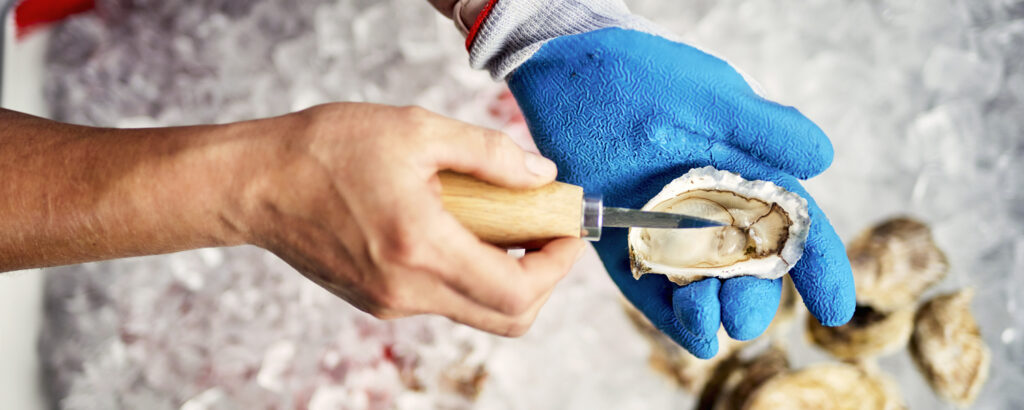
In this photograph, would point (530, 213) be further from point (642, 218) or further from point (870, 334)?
point (870, 334)

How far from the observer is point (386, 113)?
21.5 inches

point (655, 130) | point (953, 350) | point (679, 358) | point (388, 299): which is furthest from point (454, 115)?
point (953, 350)

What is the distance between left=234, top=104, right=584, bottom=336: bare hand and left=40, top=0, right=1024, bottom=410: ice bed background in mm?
738

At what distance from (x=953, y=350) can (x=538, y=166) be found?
115 centimetres

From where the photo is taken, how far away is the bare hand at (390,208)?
0.52m

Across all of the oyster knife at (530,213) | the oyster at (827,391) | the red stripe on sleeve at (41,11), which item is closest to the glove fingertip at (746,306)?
the oyster knife at (530,213)

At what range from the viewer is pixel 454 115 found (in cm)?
134

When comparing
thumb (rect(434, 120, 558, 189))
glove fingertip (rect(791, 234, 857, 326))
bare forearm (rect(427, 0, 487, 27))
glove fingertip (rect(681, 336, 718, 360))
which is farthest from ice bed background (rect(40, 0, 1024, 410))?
thumb (rect(434, 120, 558, 189))

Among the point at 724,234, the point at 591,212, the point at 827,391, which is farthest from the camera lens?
the point at 827,391

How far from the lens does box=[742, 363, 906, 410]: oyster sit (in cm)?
114

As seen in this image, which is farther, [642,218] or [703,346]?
[703,346]

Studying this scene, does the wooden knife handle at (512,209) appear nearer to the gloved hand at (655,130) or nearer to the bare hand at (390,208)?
the bare hand at (390,208)

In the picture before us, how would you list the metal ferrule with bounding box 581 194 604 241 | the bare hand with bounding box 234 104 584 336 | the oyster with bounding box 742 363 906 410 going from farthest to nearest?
the oyster with bounding box 742 363 906 410
the metal ferrule with bounding box 581 194 604 241
the bare hand with bounding box 234 104 584 336

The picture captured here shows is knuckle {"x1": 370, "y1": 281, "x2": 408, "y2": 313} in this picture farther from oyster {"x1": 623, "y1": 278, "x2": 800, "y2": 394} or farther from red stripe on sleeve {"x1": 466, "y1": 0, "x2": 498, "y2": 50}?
oyster {"x1": 623, "y1": 278, "x2": 800, "y2": 394}
